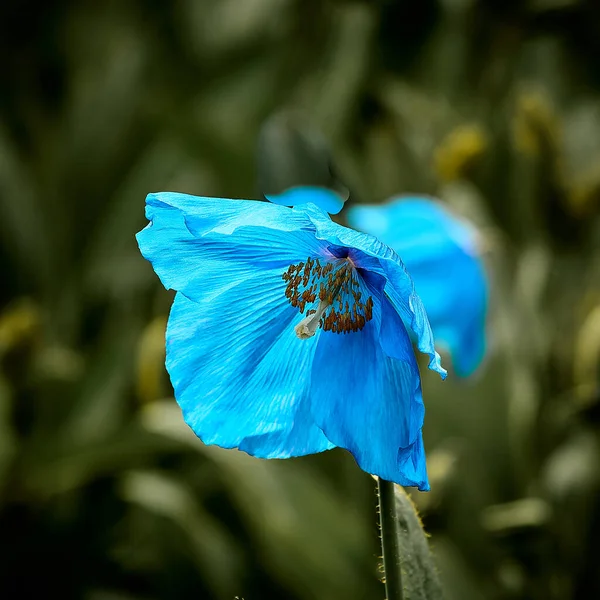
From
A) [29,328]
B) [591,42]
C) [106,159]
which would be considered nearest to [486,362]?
[29,328]

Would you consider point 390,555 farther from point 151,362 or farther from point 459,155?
point 459,155

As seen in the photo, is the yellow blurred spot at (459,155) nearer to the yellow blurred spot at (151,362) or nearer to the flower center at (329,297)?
the yellow blurred spot at (151,362)

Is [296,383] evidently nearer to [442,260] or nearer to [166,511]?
A: [442,260]

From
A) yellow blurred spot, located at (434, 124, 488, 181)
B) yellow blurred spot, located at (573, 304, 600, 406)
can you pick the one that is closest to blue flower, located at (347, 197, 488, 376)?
yellow blurred spot, located at (573, 304, 600, 406)

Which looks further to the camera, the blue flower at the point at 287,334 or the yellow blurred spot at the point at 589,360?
the yellow blurred spot at the point at 589,360

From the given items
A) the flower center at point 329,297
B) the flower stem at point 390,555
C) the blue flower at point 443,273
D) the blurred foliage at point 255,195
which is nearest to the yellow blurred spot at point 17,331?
the blurred foliage at point 255,195

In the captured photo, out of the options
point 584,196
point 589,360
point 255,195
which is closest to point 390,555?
point 589,360
